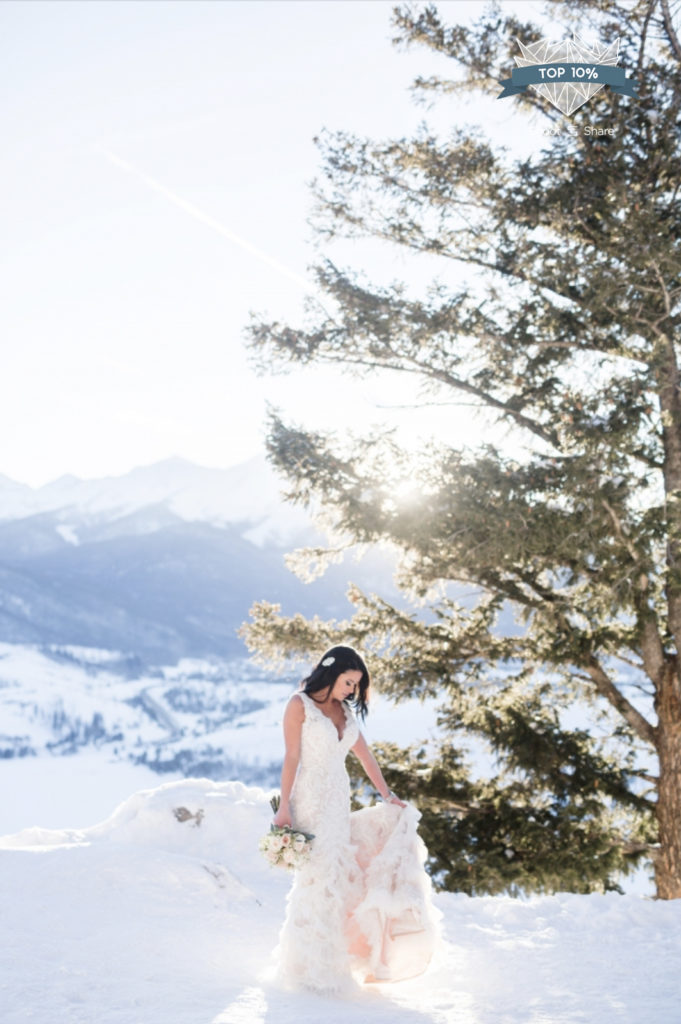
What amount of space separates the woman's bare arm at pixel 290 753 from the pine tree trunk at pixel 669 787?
684 centimetres

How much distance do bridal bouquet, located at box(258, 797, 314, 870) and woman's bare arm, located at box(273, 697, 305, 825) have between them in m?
0.17

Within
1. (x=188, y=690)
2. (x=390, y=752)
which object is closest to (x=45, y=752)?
(x=188, y=690)

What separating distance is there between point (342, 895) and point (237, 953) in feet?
3.71

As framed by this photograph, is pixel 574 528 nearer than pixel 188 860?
No

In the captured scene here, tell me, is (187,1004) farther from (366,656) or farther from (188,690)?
(188,690)

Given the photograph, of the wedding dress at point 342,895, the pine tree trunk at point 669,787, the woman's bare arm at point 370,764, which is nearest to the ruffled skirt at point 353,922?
the wedding dress at point 342,895

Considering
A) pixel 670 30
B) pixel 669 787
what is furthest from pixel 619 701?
pixel 670 30

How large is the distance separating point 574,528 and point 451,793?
16.1 feet

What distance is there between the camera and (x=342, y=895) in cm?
447

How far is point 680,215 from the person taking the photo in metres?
9.76

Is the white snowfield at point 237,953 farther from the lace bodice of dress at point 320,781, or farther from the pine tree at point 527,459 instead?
the pine tree at point 527,459

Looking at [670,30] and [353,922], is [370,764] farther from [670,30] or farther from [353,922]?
[670,30]

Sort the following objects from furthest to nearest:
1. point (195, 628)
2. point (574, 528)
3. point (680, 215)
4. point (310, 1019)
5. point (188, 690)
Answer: point (195, 628)
point (188, 690)
point (680, 215)
point (574, 528)
point (310, 1019)

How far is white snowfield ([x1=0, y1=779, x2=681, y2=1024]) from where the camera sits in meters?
3.88
